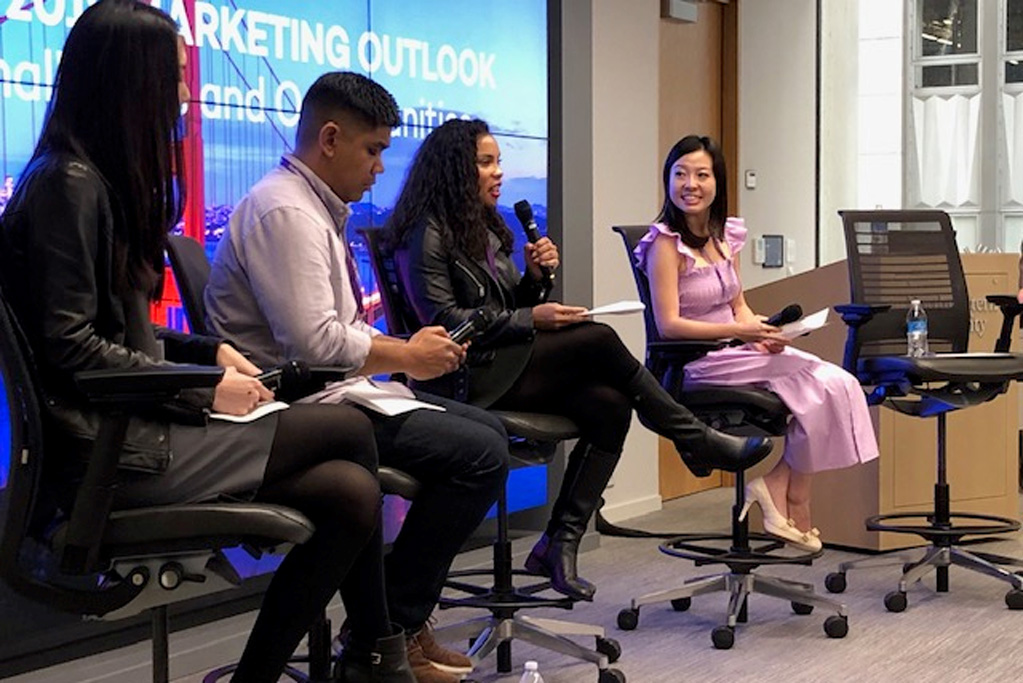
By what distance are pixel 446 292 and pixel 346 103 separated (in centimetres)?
64

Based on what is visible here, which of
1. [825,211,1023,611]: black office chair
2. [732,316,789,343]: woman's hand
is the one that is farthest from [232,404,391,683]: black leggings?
[825,211,1023,611]: black office chair

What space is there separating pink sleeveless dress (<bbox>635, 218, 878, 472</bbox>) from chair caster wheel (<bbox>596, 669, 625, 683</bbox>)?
2.86 ft

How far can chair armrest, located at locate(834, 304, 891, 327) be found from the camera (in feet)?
13.6

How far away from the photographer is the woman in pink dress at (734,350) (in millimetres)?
3904

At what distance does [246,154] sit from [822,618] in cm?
199

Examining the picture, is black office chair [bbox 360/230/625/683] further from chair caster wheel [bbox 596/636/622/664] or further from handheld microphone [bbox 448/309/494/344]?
handheld microphone [bbox 448/309/494/344]

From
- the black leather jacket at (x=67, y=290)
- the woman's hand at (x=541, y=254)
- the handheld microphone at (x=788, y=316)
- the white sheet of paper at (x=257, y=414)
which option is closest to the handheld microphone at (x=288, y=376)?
the white sheet of paper at (x=257, y=414)

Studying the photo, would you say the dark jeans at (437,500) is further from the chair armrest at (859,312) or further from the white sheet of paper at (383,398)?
the chair armrest at (859,312)

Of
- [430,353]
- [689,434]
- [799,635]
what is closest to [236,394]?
[430,353]

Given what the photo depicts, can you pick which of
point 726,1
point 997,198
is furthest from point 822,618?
point 997,198

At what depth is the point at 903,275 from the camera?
14.7 ft

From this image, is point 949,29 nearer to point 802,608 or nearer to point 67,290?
point 802,608

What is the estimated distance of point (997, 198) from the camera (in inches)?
339

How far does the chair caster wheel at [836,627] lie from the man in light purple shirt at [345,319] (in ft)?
4.25
